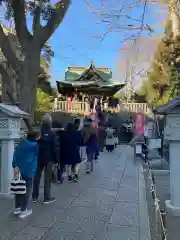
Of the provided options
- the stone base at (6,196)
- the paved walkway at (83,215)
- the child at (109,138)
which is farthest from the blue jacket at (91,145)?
the child at (109,138)

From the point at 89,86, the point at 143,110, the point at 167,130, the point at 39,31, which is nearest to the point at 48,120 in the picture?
the point at 167,130

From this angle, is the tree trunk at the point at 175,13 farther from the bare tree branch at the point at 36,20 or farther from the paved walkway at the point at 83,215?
the paved walkway at the point at 83,215

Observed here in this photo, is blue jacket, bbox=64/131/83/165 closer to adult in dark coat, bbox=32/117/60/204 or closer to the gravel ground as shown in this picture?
adult in dark coat, bbox=32/117/60/204

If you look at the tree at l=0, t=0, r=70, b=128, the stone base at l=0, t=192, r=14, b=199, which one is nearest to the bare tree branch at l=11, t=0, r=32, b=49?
the tree at l=0, t=0, r=70, b=128

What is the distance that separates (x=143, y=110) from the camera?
3075 cm

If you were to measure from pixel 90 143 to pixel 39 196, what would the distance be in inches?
135

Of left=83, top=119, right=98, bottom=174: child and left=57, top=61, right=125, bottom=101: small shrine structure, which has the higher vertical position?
left=57, top=61, right=125, bottom=101: small shrine structure

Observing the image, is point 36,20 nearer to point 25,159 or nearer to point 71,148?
point 71,148

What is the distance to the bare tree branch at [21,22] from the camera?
12594 millimetres

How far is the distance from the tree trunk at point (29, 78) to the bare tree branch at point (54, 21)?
739 mm

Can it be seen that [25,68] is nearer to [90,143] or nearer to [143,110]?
[90,143]

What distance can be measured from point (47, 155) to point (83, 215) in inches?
58.0

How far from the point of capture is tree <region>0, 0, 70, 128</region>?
12.5m

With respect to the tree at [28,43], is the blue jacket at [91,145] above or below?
below
